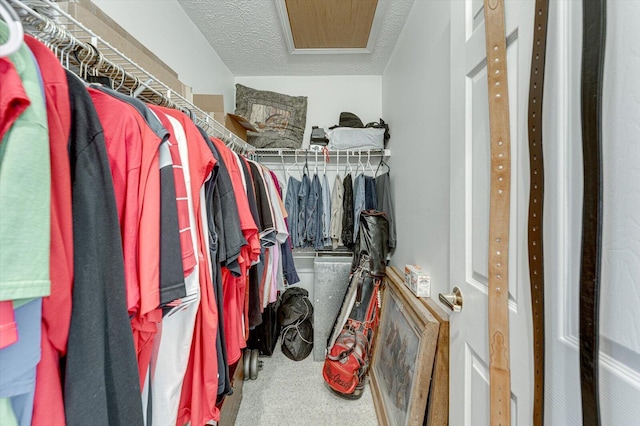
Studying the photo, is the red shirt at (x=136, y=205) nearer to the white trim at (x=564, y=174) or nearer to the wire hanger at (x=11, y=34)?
the wire hanger at (x=11, y=34)

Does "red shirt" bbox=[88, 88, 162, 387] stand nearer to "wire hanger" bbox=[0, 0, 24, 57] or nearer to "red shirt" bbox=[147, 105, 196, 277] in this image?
"red shirt" bbox=[147, 105, 196, 277]

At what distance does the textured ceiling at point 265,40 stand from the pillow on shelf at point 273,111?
0.84 ft

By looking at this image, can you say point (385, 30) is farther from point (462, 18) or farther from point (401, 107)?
point (462, 18)

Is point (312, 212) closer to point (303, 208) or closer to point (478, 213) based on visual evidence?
point (303, 208)

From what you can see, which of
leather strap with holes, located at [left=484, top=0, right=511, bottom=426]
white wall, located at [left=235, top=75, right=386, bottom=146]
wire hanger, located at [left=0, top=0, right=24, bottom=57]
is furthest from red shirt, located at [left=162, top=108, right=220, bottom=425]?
white wall, located at [left=235, top=75, right=386, bottom=146]

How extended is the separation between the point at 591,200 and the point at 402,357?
125 cm

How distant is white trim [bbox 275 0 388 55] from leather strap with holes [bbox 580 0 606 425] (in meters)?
1.62

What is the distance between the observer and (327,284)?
2180 mm

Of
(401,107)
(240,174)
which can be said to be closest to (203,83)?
(240,174)

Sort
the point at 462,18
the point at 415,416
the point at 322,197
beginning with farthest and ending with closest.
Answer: the point at 322,197 < the point at 415,416 < the point at 462,18

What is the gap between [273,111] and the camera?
98.0 inches

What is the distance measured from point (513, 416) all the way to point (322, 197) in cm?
194

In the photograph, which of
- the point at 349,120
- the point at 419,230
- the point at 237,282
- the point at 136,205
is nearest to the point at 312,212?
the point at 349,120

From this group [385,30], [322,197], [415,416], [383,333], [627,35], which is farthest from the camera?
[322,197]
